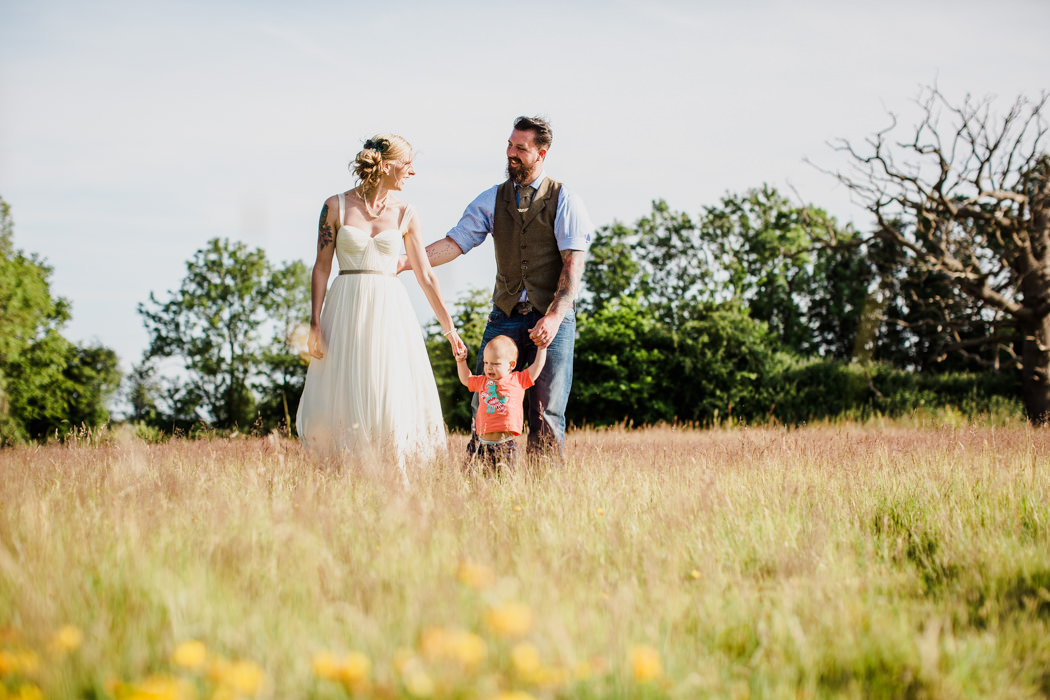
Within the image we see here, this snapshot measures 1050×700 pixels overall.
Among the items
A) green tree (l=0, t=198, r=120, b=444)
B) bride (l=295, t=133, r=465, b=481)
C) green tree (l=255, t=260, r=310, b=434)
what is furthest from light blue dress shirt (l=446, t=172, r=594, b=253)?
green tree (l=0, t=198, r=120, b=444)

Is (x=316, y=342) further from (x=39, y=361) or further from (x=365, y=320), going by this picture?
(x=39, y=361)

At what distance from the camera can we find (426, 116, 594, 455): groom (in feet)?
16.9

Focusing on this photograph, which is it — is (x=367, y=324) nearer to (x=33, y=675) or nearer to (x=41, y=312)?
(x=33, y=675)

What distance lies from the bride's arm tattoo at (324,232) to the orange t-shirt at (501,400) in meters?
1.35

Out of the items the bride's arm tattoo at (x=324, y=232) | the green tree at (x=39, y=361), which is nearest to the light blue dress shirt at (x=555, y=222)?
the bride's arm tattoo at (x=324, y=232)

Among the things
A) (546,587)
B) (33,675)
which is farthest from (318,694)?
(546,587)

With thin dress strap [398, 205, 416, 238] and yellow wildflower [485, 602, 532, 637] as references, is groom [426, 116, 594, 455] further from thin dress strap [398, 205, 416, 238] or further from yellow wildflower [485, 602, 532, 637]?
yellow wildflower [485, 602, 532, 637]

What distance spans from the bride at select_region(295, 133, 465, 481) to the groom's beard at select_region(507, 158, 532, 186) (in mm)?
671

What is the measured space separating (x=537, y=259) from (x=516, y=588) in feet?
10.4

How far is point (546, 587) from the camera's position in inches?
99.1

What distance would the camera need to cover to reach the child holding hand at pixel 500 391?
501 centimetres

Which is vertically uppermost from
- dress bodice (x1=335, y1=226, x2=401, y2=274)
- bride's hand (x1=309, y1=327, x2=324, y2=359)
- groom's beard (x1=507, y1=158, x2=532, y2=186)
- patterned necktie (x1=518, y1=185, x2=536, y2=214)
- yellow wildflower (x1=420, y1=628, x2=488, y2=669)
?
groom's beard (x1=507, y1=158, x2=532, y2=186)

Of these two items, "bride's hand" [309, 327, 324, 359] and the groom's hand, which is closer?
the groom's hand

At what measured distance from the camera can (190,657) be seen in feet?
5.95
